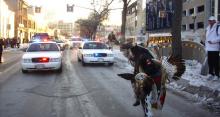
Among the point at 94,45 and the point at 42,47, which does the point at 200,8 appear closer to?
the point at 94,45

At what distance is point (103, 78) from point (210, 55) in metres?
4.26

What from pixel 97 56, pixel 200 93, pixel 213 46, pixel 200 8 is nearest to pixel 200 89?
pixel 200 93

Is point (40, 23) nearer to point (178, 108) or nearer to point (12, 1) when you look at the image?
point (12, 1)

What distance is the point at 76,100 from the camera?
457 inches

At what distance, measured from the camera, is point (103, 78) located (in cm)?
1764

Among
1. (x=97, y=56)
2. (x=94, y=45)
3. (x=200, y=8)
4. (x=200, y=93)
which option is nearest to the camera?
(x=200, y=93)

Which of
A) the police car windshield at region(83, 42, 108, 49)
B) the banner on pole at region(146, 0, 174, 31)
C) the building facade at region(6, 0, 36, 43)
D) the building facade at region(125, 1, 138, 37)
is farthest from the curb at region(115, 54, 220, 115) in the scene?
the building facade at region(125, 1, 138, 37)

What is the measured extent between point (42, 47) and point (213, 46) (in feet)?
29.6

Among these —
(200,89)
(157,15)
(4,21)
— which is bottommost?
(200,89)

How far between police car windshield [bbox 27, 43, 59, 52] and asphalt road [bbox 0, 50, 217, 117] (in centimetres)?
426

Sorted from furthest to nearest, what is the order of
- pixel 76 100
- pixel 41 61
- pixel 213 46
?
1. pixel 41 61
2. pixel 213 46
3. pixel 76 100

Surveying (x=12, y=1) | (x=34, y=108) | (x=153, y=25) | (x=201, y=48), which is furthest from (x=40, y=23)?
(x=34, y=108)

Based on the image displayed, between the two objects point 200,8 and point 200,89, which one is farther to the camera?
point 200,8

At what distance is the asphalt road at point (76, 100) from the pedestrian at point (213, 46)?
2.74 meters
